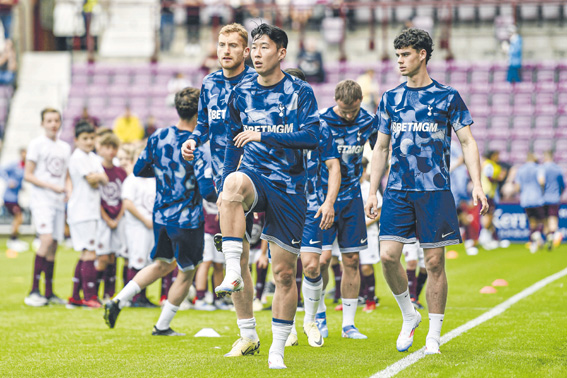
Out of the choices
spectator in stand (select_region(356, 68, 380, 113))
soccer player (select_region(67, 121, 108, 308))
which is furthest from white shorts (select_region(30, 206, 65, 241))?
spectator in stand (select_region(356, 68, 380, 113))

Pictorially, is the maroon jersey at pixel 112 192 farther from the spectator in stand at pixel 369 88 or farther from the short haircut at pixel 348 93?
the spectator in stand at pixel 369 88

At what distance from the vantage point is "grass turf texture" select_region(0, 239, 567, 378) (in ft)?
18.9

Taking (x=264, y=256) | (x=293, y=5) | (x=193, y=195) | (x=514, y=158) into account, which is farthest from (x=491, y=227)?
(x=193, y=195)

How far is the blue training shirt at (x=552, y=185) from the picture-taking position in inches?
789

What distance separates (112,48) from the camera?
29234 mm

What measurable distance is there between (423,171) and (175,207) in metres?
2.26

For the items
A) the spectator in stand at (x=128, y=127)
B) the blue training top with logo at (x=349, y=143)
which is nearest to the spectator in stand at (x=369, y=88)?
the spectator in stand at (x=128, y=127)

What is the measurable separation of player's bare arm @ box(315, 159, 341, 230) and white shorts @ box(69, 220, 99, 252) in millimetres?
4121

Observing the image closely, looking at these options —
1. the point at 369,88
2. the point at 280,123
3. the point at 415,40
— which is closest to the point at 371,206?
the point at 280,123

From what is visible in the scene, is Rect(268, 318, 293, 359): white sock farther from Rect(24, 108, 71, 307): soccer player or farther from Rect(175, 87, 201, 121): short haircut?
Rect(24, 108, 71, 307): soccer player

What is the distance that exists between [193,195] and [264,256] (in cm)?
223

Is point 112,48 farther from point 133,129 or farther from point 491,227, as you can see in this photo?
point 491,227

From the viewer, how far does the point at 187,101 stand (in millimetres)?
7676

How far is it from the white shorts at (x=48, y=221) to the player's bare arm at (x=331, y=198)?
4511mm
